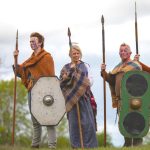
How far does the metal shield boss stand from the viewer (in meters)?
12.8

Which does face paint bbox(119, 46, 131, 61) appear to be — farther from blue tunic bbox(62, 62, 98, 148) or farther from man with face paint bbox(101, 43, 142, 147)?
blue tunic bbox(62, 62, 98, 148)

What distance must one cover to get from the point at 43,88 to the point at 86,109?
2.99 ft

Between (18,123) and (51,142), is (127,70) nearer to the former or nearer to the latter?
(51,142)

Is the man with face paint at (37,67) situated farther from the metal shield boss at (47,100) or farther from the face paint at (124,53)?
the face paint at (124,53)

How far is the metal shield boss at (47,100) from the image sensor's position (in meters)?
12.8

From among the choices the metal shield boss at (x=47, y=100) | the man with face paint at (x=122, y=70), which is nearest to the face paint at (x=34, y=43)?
the metal shield boss at (x=47, y=100)

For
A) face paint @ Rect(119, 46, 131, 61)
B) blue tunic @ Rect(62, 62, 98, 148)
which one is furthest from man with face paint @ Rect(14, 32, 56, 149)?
face paint @ Rect(119, 46, 131, 61)

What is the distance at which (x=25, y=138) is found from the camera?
4131 cm

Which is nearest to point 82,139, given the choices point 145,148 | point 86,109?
point 86,109

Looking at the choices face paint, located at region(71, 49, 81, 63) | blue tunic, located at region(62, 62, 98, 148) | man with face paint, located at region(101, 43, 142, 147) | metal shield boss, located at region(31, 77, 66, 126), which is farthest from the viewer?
man with face paint, located at region(101, 43, 142, 147)

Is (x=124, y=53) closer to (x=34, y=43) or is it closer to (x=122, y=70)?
(x=122, y=70)

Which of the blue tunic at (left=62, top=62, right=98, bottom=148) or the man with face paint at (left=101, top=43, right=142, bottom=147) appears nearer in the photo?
the blue tunic at (left=62, top=62, right=98, bottom=148)

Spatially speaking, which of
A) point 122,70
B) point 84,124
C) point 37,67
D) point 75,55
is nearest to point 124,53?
point 122,70

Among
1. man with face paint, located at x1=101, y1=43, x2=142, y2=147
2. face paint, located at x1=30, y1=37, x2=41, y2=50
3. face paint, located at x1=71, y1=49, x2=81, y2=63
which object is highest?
face paint, located at x1=30, y1=37, x2=41, y2=50
